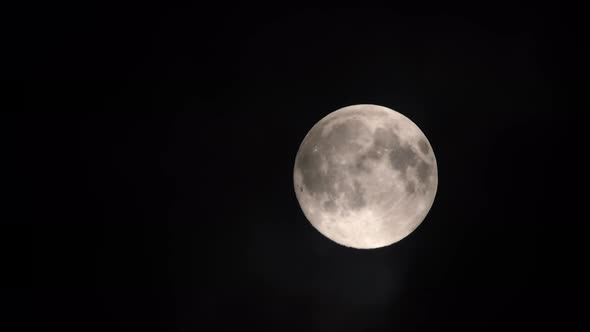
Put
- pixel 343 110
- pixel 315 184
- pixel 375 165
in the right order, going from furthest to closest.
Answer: pixel 343 110 < pixel 315 184 < pixel 375 165

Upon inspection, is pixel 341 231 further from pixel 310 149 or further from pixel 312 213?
pixel 310 149

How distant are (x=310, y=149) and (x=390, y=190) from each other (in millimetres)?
696

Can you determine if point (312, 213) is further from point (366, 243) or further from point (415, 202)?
point (415, 202)

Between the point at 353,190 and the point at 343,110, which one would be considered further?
the point at 343,110

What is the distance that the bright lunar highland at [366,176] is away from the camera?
3064mm

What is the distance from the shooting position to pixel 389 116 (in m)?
3.37

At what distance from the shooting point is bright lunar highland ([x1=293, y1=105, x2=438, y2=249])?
3064mm

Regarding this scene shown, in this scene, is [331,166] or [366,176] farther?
[331,166]

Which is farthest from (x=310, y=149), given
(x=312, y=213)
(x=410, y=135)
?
(x=410, y=135)

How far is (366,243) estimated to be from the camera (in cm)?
335

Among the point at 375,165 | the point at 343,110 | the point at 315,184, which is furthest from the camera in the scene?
the point at 343,110

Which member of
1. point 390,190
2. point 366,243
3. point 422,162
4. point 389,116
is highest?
point 389,116

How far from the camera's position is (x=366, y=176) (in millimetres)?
3033

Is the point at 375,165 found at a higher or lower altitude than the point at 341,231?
higher
